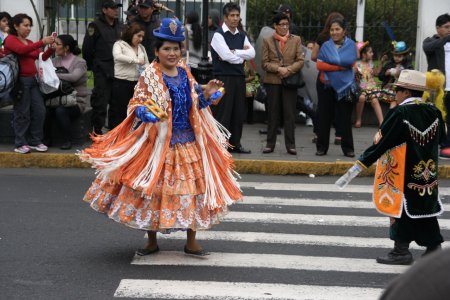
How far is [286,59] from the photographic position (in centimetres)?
1073

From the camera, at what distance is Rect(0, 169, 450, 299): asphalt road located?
5.79 m

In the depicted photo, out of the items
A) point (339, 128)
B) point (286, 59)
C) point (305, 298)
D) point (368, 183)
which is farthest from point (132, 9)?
point (305, 298)

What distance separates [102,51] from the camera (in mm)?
11156

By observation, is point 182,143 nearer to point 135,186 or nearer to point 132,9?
point 135,186

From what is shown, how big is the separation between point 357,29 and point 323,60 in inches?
144

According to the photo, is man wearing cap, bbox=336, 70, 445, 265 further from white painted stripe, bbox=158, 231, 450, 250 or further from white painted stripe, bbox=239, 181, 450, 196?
white painted stripe, bbox=239, 181, 450, 196

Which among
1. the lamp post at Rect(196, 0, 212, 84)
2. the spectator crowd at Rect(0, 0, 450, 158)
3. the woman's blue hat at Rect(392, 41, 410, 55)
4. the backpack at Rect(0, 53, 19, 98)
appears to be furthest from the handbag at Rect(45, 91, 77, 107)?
the woman's blue hat at Rect(392, 41, 410, 55)

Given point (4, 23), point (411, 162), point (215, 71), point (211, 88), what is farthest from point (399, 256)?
point (4, 23)

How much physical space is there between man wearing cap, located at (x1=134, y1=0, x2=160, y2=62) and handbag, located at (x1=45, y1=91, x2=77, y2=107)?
1172mm

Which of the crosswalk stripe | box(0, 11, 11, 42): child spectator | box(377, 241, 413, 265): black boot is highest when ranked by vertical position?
box(0, 11, 11, 42): child spectator

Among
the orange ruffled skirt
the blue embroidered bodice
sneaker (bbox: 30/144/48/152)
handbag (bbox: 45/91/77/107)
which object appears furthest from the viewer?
handbag (bbox: 45/91/77/107)

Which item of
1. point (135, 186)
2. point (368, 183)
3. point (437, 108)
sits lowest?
point (368, 183)

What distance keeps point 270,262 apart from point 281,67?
15.6 feet

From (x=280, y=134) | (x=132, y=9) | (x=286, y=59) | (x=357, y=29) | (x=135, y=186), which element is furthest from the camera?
(x=357, y=29)
